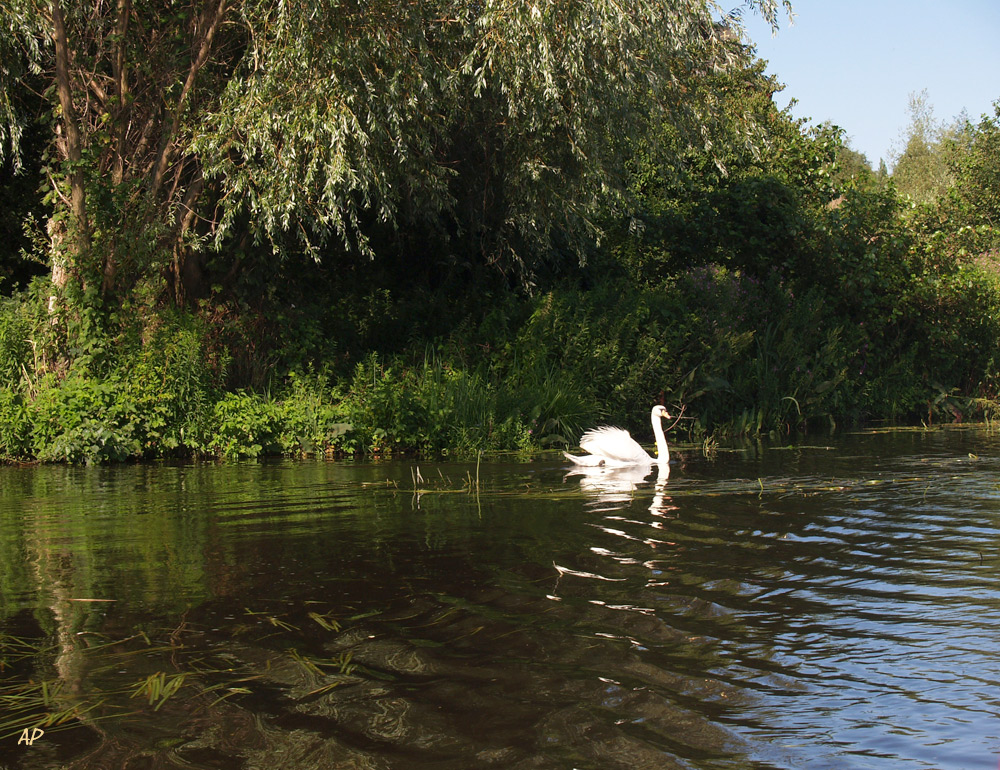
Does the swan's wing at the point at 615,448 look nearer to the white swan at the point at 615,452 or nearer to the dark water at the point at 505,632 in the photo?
the white swan at the point at 615,452

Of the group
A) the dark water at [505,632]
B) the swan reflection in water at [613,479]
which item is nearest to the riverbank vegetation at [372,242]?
the swan reflection in water at [613,479]

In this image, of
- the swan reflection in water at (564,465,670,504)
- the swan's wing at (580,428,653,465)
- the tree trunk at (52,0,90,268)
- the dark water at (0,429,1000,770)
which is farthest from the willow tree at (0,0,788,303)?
the dark water at (0,429,1000,770)

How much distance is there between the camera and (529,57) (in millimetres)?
12172

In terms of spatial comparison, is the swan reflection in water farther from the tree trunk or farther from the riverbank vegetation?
the tree trunk

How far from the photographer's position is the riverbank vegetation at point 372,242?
486 inches

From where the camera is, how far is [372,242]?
17312mm

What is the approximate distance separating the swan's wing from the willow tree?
3.81 meters

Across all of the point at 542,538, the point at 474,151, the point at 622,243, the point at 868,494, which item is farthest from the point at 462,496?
the point at 622,243

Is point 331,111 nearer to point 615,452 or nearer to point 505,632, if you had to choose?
point 615,452

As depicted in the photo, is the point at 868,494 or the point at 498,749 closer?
the point at 498,749

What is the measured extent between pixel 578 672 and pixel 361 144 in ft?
28.7

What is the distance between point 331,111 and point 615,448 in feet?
17.1

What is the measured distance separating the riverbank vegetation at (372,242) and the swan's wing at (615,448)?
6.82 ft

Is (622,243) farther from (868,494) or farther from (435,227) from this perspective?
(868,494)
